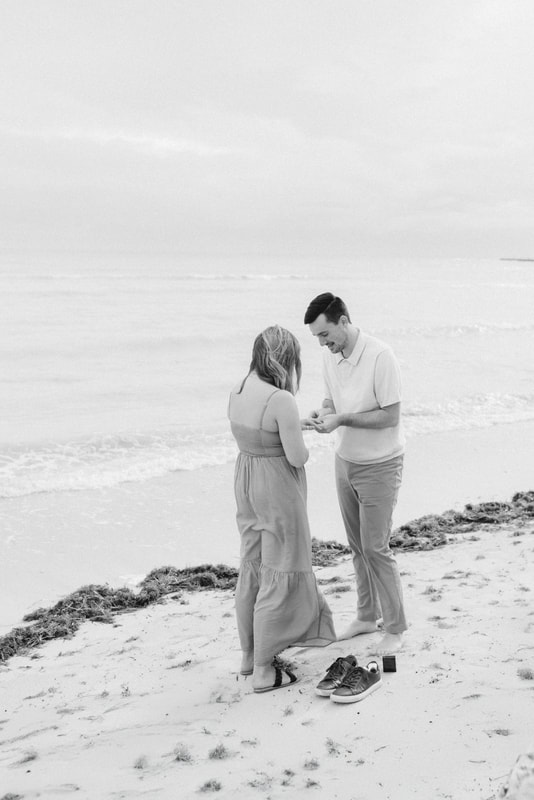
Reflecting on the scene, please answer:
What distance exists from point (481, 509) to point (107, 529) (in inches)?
162

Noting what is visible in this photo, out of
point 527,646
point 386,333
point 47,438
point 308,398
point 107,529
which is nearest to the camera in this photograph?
point 527,646

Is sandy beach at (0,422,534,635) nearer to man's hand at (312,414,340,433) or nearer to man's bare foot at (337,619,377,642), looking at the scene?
man's bare foot at (337,619,377,642)

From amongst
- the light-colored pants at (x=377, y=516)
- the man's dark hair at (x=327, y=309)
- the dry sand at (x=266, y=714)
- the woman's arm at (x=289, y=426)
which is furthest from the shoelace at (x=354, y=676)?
the man's dark hair at (x=327, y=309)

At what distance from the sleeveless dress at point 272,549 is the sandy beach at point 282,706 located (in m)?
0.31

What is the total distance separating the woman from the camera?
370 centimetres

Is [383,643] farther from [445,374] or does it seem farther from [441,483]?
[445,374]

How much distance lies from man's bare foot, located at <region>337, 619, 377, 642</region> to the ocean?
5.24m

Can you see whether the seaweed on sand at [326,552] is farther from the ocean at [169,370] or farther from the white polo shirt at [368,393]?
the ocean at [169,370]

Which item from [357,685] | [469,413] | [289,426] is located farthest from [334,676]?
[469,413]

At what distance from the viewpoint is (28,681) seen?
429 cm

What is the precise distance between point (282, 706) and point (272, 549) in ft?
2.66

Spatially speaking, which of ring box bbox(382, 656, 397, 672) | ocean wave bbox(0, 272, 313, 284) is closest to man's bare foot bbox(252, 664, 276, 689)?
ring box bbox(382, 656, 397, 672)

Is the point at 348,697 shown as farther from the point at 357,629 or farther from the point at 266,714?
the point at 357,629

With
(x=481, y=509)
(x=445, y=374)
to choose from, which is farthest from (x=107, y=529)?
(x=445, y=374)
